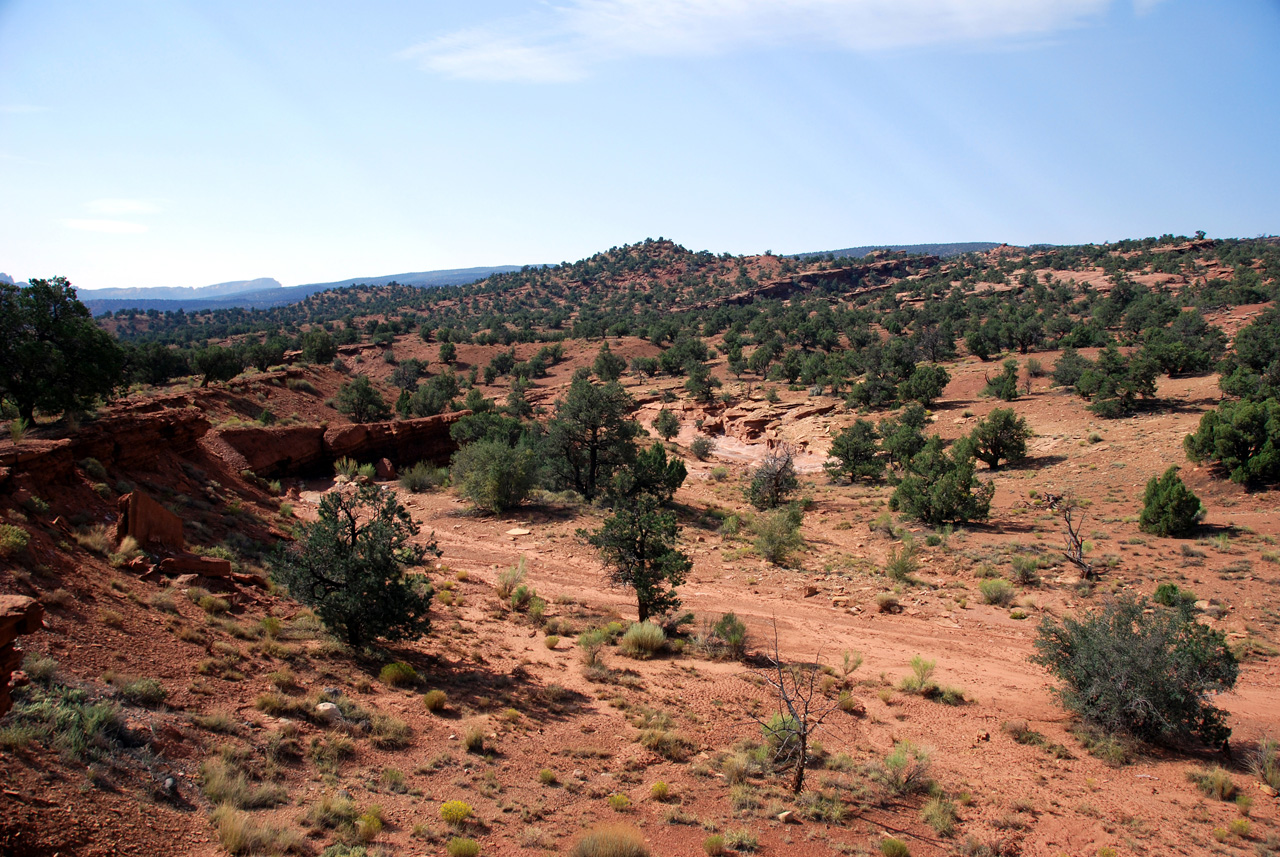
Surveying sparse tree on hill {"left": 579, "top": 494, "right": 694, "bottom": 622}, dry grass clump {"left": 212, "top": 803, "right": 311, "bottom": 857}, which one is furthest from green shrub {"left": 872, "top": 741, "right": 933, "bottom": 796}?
dry grass clump {"left": 212, "top": 803, "right": 311, "bottom": 857}

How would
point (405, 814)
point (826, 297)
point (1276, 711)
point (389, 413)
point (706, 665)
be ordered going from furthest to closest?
point (826, 297) < point (389, 413) < point (706, 665) < point (1276, 711) < point (405, 814)

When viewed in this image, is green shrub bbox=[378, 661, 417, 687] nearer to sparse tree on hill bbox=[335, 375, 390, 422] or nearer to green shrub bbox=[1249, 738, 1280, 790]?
green shrub bbox=[1249, 738, 1280, 790]

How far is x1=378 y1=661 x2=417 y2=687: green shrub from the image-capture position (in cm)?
1024

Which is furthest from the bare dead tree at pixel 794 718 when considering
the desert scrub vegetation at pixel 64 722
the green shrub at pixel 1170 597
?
the green shrub at pixel 1170 597

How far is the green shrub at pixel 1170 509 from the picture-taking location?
1998cm

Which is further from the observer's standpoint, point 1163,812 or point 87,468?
point 87,468

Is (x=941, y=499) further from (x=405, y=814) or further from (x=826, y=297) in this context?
(x=826, y=297)

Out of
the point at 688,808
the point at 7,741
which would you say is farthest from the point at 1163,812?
the point at 7,741

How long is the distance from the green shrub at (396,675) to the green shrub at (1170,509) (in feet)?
76.0

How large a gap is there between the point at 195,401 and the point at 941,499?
32890 mm

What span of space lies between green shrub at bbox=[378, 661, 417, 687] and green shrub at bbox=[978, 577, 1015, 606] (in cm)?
1492

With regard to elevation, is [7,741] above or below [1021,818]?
above

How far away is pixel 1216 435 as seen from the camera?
24.1 m

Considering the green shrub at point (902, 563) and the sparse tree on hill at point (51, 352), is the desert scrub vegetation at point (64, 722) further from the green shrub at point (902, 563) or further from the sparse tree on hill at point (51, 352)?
the green shrub at point (902, 563)
